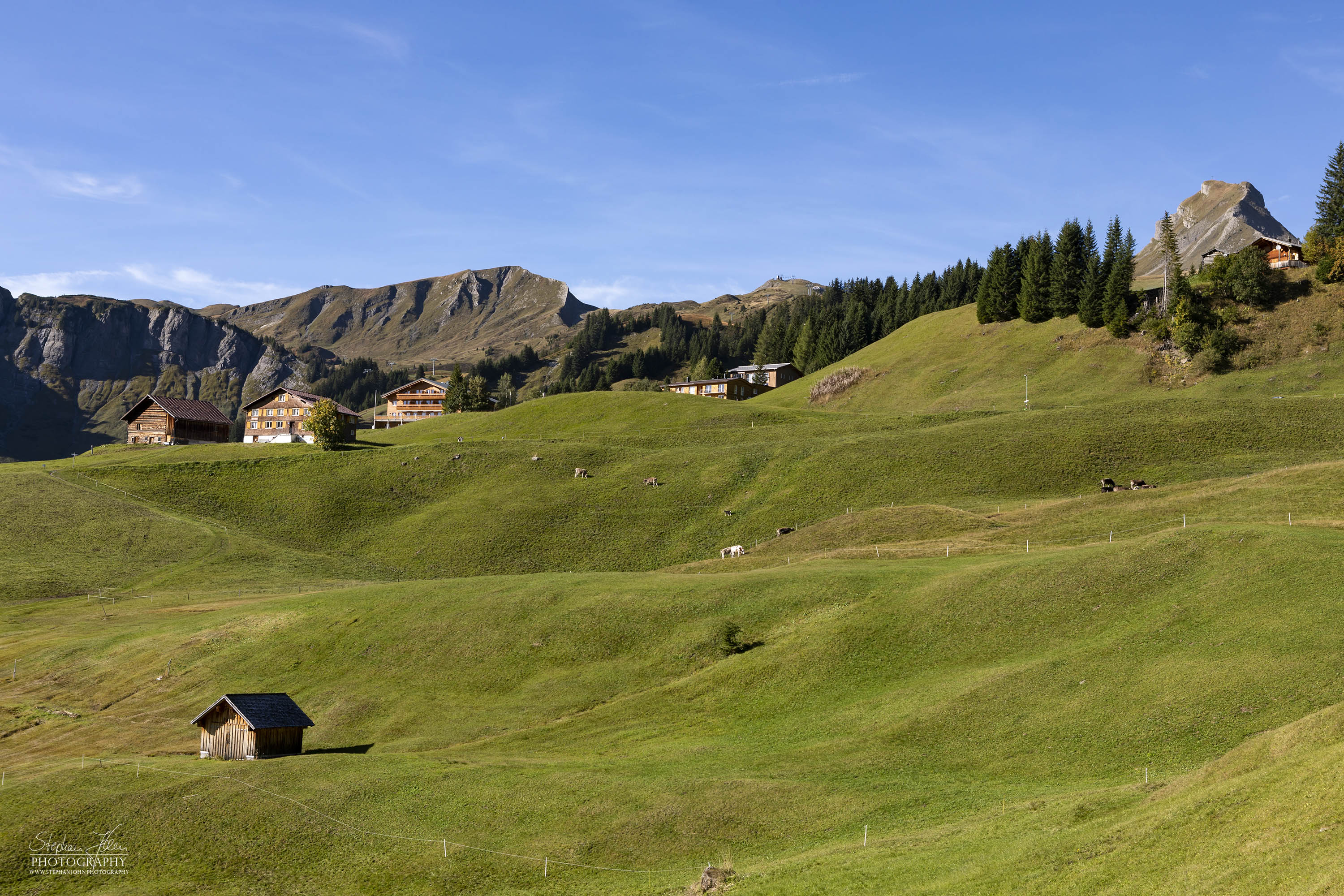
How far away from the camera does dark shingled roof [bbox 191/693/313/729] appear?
52.9 metres

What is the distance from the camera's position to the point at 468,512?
390 feet

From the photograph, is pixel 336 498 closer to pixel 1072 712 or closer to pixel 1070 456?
pixel 1070 456

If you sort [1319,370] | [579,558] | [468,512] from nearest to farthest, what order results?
[579,558] → [468,512] → [1319,370]

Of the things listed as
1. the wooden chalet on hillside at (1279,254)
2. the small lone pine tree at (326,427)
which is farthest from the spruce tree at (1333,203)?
the small lone pine tree at (326,427)

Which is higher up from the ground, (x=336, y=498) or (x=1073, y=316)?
(x=1073, y=316)

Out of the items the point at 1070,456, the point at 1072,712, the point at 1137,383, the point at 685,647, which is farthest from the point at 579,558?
the point at 1137,383

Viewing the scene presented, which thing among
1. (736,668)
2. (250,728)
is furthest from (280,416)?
(736,668)

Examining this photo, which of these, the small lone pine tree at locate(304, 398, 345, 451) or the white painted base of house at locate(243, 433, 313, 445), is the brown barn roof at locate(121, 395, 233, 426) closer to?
the white painted base of house at locate(243, 433, 313, 445)

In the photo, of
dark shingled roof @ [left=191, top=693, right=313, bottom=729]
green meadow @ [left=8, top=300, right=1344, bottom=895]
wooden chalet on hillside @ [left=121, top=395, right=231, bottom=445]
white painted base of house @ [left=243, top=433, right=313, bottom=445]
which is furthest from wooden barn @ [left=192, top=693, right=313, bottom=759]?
wooden chalet on hillside @ [left=121, top=395, right=231, bottom=445]

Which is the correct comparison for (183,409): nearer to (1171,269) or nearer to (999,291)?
(999,291)

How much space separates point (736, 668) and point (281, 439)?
5538 inches

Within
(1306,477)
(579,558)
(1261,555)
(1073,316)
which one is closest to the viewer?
(1261,555)

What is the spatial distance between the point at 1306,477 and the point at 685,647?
58751 mm

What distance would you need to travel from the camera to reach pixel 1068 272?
537ft
